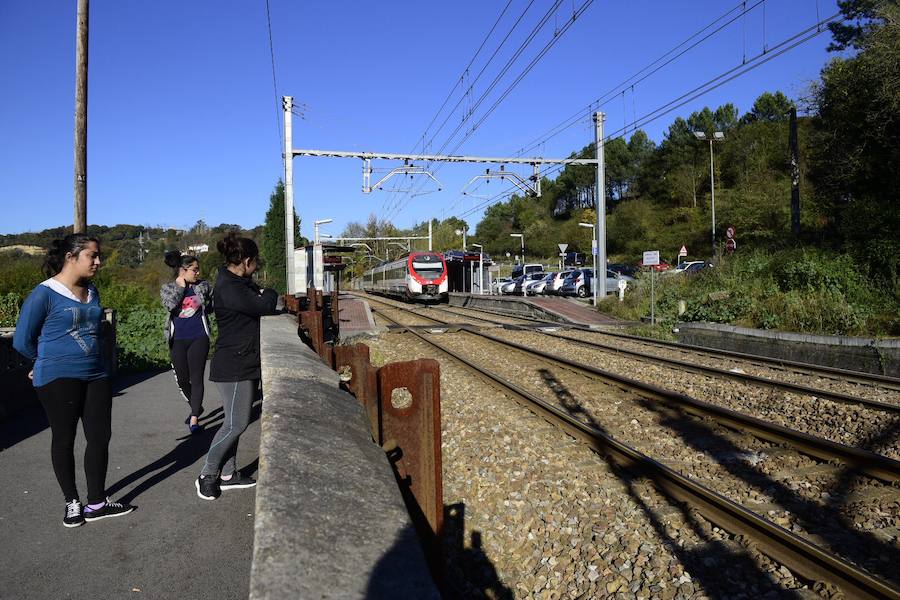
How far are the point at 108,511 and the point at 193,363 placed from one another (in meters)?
2.31

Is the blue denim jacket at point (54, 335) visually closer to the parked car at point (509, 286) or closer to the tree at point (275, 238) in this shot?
the parked car at point (509, 286)

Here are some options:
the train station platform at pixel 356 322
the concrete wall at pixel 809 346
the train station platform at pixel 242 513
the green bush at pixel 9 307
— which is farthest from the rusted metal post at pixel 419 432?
the train station platform at pixel 356 322

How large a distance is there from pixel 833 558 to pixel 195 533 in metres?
3.53

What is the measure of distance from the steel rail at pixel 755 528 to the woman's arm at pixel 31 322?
4.29m

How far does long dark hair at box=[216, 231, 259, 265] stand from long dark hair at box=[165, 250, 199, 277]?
7.18 ft

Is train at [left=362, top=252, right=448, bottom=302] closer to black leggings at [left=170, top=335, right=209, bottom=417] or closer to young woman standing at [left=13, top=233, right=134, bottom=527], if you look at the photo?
black leggings at [left=170, top=335, right=209, bottom=417]

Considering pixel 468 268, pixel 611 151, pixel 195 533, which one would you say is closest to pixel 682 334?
pixel 195 533

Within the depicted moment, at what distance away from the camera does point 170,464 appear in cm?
572

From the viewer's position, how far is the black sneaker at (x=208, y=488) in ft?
15.2

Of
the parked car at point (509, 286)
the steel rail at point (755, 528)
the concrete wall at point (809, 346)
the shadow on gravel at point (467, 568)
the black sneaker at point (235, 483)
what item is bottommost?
the shadow on gravel at point (467, 568)

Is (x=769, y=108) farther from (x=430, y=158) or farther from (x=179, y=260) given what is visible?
(x=179, y=260)

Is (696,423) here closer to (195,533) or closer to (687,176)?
(195,533)

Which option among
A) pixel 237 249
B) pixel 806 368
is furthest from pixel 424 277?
pixel 237 249

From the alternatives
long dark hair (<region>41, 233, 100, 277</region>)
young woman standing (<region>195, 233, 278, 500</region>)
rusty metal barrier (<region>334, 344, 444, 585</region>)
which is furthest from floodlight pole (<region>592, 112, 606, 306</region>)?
rusty metal barrier (<region>334, 344, 444, 585</region>)
